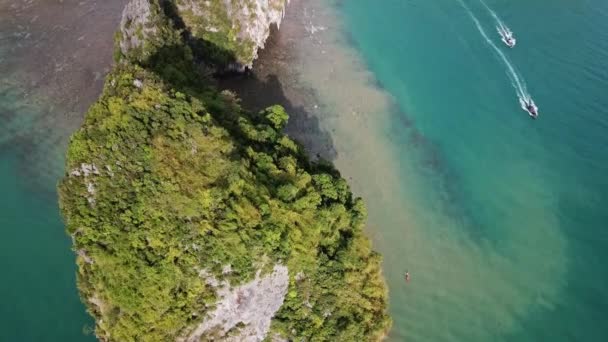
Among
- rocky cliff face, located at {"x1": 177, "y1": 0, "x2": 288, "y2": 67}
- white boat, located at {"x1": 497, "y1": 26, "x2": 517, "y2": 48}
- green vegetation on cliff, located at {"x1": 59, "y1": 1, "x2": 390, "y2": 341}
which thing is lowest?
white boat, located at {"x1": 497, "y1": 26, "x2": 517, "y2": 48}

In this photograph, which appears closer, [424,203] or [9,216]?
[9,216]

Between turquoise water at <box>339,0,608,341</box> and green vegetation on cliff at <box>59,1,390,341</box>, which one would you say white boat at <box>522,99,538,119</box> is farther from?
green vegetation on cliff at <box>59,1,390,341</box>

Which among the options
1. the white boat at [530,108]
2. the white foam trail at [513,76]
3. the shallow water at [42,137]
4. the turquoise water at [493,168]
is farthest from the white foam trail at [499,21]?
the shallow water at [42,137]

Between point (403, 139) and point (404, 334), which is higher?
point (403, 139)

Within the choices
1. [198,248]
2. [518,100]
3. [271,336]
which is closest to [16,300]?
[198,248]

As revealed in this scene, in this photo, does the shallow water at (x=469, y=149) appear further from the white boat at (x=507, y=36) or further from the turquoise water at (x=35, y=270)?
the turquoise water at (x=35, y=270)

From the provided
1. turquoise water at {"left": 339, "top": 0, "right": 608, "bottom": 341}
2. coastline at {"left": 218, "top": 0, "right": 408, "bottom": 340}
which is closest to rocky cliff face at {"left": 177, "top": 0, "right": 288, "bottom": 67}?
coastline at {"left": 218, "top": 0, "right": 408, "bottom": 340}

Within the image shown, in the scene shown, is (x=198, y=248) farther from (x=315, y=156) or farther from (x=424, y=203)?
(x=424, y=203)
